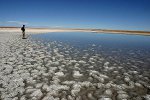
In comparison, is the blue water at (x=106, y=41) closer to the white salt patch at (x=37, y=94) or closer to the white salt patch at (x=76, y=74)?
the white salt patch at (x=76, y=74)

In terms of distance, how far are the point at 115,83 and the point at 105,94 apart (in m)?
1.37

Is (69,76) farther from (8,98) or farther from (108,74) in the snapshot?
(8,98)

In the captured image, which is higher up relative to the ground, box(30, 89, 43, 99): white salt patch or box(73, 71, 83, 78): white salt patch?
box(73, 71, 83, 78): white salt patch

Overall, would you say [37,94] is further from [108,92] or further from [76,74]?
[76,74]

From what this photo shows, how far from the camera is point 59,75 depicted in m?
8.21

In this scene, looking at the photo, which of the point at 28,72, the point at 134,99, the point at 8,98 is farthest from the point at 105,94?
the point at 28,72

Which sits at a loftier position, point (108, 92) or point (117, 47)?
point (117, 47)

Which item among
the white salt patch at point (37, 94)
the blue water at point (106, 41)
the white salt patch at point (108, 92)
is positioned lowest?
the white salt patch at point (37, 94)

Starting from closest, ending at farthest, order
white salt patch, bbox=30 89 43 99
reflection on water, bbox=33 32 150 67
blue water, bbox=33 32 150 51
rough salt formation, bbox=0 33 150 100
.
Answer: white salt patch, bbox=30 89 43 99, rough salt formation, bbox=0 33 150 100, reflection on water, bbox=33 32 150 67, blue water, bbox=33 32 150 51

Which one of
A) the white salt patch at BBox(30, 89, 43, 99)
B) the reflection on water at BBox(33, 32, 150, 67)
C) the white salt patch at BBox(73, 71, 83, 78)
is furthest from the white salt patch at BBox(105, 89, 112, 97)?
the reflection on water at BBox(33, 32, 150, 67)

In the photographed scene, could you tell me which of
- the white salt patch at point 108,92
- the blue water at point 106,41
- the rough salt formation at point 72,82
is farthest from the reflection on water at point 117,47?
the white salt patch at point 108,92

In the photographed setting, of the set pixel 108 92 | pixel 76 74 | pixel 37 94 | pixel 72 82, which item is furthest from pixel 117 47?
pixel 37 94

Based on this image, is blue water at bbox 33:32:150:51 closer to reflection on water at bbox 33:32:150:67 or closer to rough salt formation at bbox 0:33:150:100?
reflection on water at bbox 33:32:150:67

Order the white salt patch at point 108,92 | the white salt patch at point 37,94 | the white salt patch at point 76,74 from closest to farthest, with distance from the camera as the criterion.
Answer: the white salt patch at point 37,94 → the white salt patch at point 108,92 → the white salt patch at point 76,74
